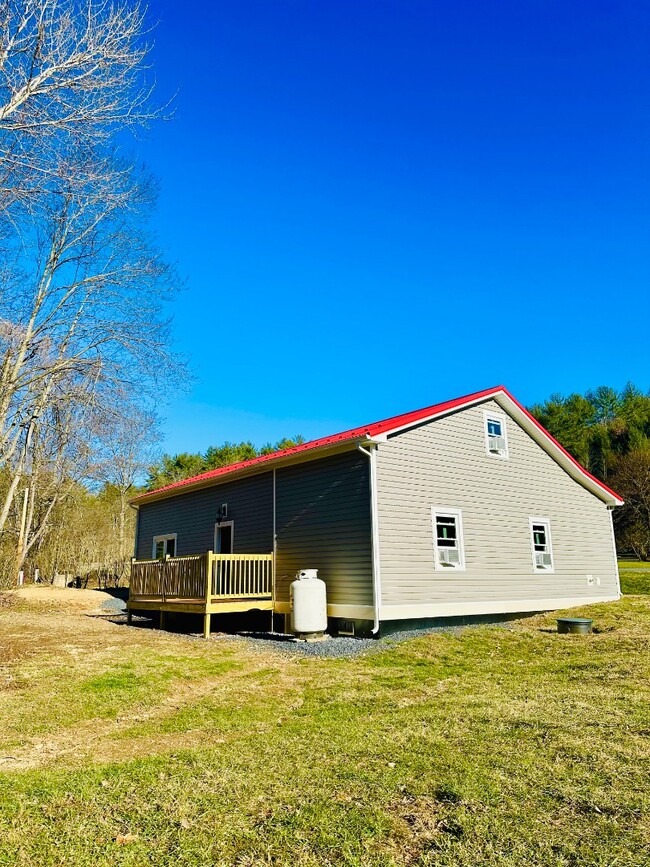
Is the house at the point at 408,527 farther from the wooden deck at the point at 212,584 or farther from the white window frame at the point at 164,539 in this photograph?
the white window frame at the point at 164,539

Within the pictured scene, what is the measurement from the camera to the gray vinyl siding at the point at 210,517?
14172 millimetres

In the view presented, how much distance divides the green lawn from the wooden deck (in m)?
3.30

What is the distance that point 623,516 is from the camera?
3444cm

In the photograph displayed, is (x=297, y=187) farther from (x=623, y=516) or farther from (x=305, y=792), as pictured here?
(x=623, y=516)

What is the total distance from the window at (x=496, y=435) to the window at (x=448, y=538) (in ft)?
7.22

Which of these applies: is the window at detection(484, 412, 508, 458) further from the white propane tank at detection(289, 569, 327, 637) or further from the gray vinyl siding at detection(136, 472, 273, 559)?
the white propane tank at detection(289, 569, 327, 637)

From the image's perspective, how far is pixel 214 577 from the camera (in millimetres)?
12148

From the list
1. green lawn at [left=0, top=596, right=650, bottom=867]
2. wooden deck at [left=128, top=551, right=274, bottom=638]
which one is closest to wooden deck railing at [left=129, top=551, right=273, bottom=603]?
wooden deck at [left=128, top=551, right=274, bottom=638]

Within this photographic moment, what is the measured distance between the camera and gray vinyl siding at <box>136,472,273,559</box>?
46.5 ft

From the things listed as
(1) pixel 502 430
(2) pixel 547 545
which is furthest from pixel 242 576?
(2) pixel 547 545

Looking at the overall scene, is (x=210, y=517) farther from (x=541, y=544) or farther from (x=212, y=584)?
(x=541, y=544)

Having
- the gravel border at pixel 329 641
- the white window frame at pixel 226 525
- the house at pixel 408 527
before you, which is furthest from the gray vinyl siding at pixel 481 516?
the white window frame at pixel 226 525

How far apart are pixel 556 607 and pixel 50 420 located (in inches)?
590

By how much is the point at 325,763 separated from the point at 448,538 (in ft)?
29.6
